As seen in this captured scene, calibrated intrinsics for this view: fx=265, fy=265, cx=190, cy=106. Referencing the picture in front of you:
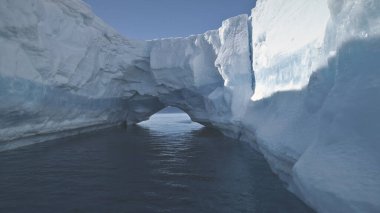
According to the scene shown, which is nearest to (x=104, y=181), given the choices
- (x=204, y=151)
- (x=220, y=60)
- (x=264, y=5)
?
(x=204, y=151)

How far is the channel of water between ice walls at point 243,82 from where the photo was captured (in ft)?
16.0

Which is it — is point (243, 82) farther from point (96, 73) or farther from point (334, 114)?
point (334, 114)

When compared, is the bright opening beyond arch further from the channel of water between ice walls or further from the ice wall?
the ice wall

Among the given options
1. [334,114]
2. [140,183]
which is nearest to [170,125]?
[140,183]

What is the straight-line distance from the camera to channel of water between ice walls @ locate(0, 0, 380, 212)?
4.87 meters

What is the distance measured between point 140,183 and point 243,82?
1189 centimetres

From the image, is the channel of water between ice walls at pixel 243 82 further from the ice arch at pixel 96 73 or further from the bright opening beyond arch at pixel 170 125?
the bright opening beyond arch at pixel 170 125

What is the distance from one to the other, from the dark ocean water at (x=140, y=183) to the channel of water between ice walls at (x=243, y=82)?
3.48ft

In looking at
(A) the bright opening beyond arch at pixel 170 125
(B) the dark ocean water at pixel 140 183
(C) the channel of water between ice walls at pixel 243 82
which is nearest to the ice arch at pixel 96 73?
(C) the channel of water between ice walls at pixel 243 82

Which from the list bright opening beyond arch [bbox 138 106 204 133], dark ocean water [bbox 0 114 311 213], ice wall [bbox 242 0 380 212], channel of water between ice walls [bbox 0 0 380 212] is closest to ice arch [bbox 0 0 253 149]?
channel of water between ice walls [bbox 0 0 380 212]

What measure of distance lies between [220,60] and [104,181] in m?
14.0

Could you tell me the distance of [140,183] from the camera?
8.08 metres

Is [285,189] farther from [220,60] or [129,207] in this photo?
[220,60]

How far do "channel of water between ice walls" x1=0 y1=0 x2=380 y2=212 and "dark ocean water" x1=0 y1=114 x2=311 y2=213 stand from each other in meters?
1.06
